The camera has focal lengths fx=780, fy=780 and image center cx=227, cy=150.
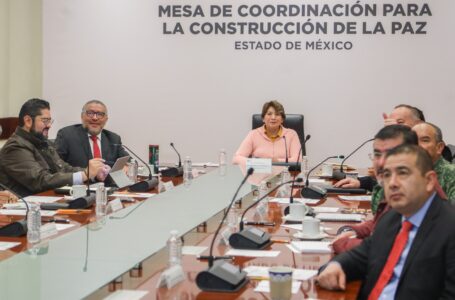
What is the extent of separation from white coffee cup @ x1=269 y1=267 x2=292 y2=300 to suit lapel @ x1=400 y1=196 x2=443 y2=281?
1.31 feet

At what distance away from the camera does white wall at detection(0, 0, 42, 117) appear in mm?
7195

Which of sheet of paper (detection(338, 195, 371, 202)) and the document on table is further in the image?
sheet of paper (detection(338, 195, 371, 202))

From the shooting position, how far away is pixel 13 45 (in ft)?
24.2

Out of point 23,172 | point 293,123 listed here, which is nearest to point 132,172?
point 23,172

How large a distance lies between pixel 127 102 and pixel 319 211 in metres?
3.96

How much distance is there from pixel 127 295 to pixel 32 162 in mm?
2768

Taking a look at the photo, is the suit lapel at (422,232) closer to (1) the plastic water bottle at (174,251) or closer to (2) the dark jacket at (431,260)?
(2) the dark jacket at (431,260)

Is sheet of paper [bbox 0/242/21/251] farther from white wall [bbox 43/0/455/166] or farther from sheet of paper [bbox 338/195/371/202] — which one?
white wall [bbox 43/0/455/166]

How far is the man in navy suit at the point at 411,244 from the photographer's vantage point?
93.4 inches

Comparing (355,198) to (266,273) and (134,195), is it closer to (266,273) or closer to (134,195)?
(134,195)

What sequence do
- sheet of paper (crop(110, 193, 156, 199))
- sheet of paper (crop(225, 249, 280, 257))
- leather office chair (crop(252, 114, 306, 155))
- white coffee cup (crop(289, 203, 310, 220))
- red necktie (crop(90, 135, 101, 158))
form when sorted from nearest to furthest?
sheet of paper (crop(225, 249, 280, 257)) < white coffee cup (crop(289, 203, 310, 220)) < sheet of paper (crop(110, 193, 156, 199)) < red necktie (crop(90, 135, 101, 158)) < leather office chair (crop(252, 114, 306, 155))

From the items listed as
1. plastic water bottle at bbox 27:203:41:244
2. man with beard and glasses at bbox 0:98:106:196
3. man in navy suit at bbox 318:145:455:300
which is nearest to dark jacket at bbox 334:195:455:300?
man in navy suit at bbox 318:145:455:300

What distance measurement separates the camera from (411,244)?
8.02 ft

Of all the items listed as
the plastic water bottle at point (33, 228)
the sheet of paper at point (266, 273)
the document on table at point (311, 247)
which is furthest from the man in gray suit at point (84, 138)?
the sheet of paper at point (266, 273)
